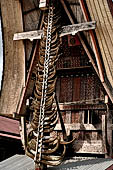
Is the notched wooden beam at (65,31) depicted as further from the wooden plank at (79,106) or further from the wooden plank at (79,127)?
the wooden plank at (79,127)

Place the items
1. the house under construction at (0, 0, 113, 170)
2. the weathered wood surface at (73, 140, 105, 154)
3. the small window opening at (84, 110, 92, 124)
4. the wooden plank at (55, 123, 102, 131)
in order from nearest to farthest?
the house under construction at (0, 0, 113, 170), the weathered wood surface at (73, 140, 105, 154), the wooden plank at (55, 123, 102, 131), the small window opening at (84, 110, 92, 124)

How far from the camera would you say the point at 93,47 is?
652cm

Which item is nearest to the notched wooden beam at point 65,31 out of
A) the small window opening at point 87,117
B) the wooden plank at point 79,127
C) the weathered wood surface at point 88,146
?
the small window opening at point 87,117

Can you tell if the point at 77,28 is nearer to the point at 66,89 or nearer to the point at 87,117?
the point at 66,89

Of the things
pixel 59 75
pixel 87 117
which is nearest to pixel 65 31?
pixel 59 75

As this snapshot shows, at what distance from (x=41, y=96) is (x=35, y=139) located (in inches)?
31.7

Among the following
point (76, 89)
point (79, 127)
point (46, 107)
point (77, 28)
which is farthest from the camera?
point (76, 89)

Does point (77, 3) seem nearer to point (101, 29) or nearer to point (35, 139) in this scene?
point (101, 29)

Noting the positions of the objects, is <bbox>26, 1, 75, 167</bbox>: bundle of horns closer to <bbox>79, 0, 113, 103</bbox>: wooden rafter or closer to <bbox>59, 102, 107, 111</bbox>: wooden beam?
<bbox>79, 0, 113, 103</bbox>: wooden rafter

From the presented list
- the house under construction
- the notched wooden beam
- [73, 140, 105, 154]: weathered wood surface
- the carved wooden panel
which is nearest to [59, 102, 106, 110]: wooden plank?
the house under construction

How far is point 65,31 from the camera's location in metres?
6.79

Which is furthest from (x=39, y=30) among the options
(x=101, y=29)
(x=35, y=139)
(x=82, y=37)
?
(x=35, y=139)

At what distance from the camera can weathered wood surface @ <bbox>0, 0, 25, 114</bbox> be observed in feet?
24.6

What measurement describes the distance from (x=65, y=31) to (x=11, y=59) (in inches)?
66.0
